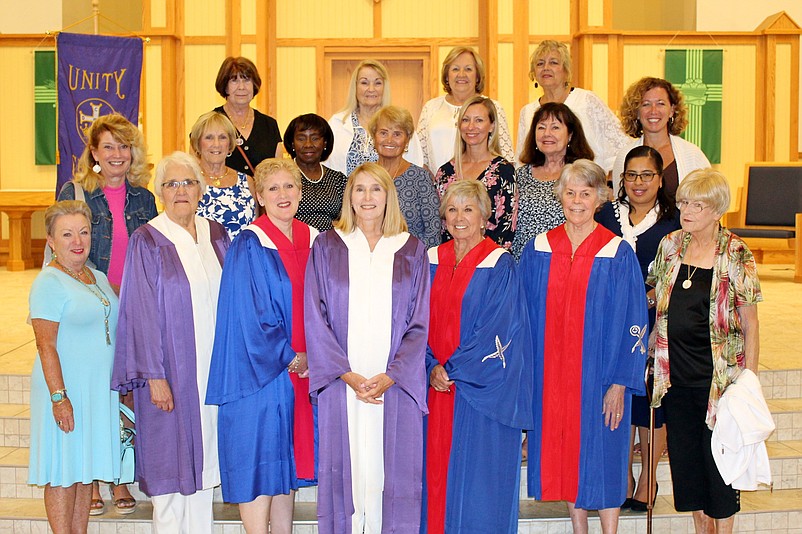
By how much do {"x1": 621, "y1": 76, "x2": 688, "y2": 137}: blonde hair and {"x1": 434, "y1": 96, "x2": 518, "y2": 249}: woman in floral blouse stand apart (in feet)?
2.88

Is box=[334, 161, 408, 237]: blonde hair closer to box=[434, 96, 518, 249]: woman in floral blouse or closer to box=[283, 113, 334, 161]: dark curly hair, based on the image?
box=[434, 96, 518, 249]: woman in floral blouse

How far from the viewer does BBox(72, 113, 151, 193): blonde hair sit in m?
4.00

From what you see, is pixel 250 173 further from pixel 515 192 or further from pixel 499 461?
pixel 499 461

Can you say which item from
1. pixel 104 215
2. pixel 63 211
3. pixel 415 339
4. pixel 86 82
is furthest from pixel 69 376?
pixel 86 82

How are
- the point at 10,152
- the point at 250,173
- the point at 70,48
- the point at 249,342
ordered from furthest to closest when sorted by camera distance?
the point at 10,152
the point at 70,48
the point at 250,173
the point at 249,342

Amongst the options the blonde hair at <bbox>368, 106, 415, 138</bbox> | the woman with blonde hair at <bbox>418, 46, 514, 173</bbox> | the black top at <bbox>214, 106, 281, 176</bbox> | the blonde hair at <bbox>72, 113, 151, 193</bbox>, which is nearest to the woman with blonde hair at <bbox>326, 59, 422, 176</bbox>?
the woman with blonde hair at <bbox>418, 46, 514, 173</bbox>

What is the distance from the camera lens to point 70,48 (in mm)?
7422

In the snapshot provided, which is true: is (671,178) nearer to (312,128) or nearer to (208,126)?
(312,128)

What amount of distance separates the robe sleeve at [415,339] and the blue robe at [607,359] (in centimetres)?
56

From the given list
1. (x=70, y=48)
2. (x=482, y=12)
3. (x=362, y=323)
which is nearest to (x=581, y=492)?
(x=362, y=323)

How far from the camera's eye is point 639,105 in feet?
15.4

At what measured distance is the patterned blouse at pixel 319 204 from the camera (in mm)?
4352

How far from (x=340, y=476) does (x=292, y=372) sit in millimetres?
464

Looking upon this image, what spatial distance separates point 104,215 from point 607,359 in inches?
90.1
